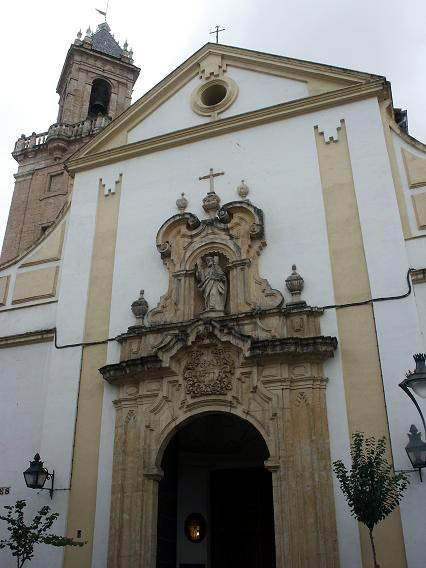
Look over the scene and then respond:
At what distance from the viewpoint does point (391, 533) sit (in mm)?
9445

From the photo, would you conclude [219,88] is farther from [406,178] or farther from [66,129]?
[66,129]

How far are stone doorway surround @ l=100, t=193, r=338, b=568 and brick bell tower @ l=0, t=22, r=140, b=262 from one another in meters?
11.8

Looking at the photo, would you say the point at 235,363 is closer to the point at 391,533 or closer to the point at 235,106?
the point at 391,533

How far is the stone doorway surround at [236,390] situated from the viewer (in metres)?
10.1

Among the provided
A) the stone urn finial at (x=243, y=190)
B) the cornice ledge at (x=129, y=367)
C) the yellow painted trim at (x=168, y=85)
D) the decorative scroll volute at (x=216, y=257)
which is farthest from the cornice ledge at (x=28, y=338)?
the stone urn finial at (x=243, y=190)

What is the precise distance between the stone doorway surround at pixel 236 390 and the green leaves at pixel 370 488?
1257 mm

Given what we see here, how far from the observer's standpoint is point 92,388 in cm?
1263

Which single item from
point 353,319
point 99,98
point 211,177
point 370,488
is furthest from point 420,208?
point 99,98

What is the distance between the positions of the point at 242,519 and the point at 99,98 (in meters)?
21.0

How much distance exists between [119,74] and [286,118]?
56.5 feet

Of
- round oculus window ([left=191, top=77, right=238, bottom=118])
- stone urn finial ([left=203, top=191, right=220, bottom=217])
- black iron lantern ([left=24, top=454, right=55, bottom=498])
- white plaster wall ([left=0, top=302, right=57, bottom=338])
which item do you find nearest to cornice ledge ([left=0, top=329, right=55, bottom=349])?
white plaster wall ([left=0, top=302, right=57, bottom=338])

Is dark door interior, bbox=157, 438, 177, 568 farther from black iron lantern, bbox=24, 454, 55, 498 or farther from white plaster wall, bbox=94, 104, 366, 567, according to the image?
black iron lantern, bbox=24, 454, 55, 498

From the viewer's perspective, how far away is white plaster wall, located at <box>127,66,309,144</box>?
1448 centimetres

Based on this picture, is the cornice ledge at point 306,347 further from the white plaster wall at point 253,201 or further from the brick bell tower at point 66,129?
the brick bell tower at point 66,129
